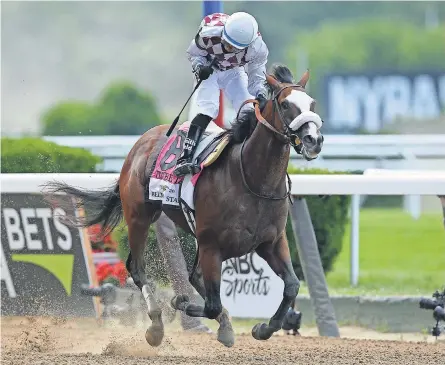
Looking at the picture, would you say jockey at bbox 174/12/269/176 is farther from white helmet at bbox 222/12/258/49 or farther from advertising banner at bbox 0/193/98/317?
advertising banner at bbox 0/193/98/317

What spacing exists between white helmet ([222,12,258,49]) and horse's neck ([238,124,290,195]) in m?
0.44

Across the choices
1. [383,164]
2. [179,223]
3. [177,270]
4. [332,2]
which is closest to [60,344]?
[177,270]

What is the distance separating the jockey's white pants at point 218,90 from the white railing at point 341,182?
3.28ft

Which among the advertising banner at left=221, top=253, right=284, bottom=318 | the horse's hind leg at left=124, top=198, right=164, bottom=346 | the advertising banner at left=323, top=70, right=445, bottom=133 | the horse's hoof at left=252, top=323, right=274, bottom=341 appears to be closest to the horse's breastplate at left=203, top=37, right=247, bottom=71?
the horse's hind leg at left=124, top=198, right=164, bottom=346

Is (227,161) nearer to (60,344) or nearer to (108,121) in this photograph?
(60,344)

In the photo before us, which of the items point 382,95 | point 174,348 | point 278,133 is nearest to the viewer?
point 278,133

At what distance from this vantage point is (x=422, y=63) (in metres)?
40.2

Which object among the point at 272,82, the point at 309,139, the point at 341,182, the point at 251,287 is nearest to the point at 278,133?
the point at 272,82

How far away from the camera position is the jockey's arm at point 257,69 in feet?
19.3

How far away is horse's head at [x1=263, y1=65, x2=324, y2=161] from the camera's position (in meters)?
5.06

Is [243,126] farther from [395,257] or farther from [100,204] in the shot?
[395,257]

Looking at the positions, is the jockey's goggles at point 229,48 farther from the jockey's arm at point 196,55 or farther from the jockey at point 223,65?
the jockey's arm at point 196,55

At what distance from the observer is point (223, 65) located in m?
6.01

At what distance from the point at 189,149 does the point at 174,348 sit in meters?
1.28
